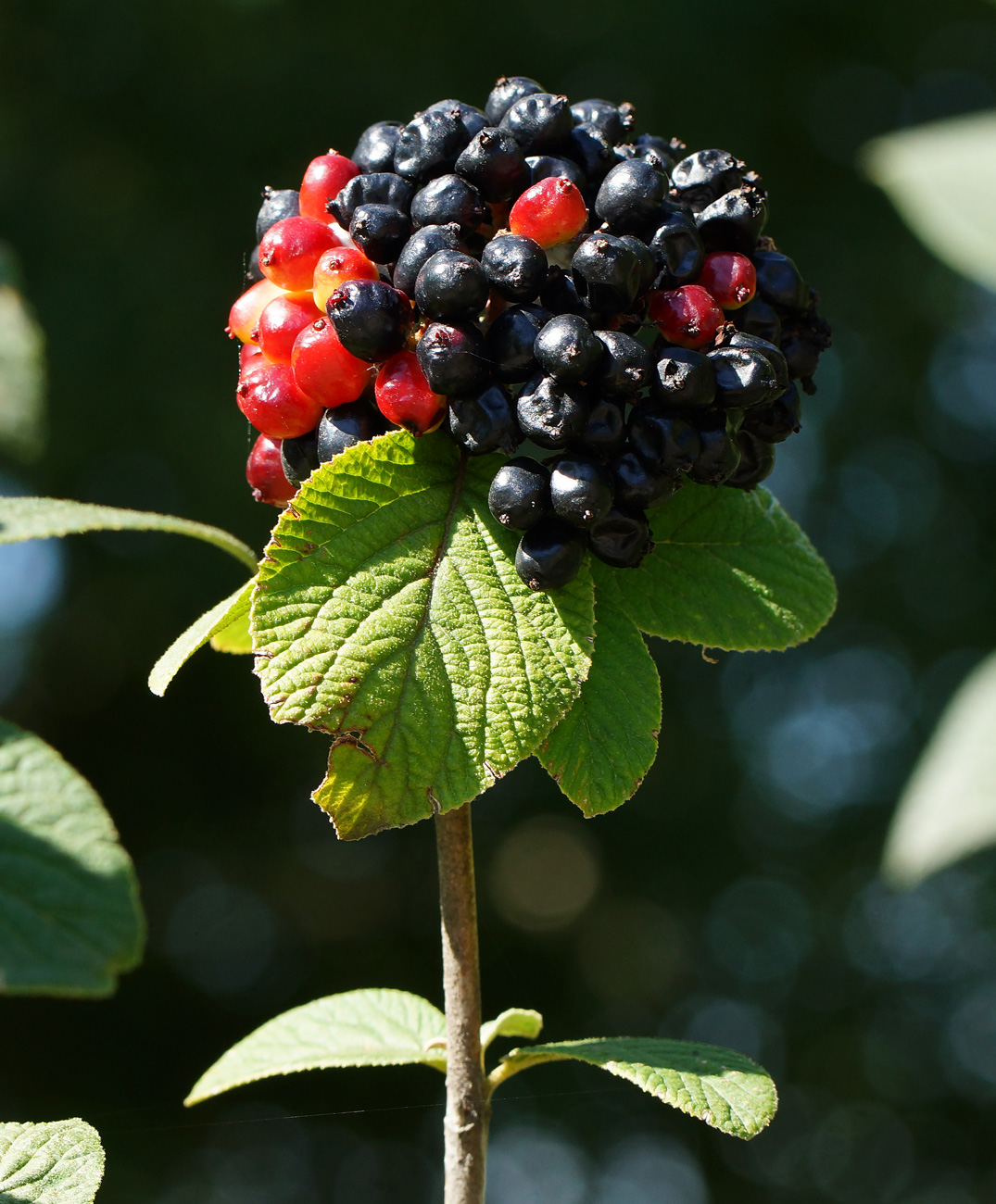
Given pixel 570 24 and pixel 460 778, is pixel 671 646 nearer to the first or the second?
pixel 570 24

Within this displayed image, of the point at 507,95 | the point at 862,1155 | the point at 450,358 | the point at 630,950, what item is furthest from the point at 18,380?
the point at 862,1155

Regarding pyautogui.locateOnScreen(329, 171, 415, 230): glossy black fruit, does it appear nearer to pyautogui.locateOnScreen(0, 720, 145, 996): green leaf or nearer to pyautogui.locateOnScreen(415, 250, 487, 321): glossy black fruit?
pyautogui.locateOnScreen(415, 250, 487, 321): glossy black fruit

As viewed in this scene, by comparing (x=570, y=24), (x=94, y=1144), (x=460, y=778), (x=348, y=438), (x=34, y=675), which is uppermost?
(x=570, y=24)

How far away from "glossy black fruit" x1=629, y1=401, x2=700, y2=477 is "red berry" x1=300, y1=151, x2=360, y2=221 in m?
0.25

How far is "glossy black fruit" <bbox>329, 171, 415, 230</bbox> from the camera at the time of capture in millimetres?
654

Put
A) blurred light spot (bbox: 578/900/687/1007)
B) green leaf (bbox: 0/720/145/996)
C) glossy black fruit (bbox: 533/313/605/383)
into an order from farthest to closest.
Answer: blurred light spot (bbox: 578/900/687/1007) < glossy black fruit (bbox: 533/313/605/383) < green leaf (bbox: 0/720/145/996)

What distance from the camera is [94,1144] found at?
24.1 inches

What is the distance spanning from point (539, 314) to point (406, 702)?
0.24 m

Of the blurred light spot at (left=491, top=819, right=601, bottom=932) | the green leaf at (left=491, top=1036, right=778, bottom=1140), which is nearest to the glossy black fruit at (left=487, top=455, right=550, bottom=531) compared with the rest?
the green leaf at (left=491, top=1036, right=778, bottom=1140)

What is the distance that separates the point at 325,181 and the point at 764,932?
4445mm

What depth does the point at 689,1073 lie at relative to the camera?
2.24ft

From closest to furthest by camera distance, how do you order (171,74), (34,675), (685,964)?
(171,74)
(34,675)
(685,964)

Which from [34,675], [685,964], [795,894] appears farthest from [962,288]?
[34,675]

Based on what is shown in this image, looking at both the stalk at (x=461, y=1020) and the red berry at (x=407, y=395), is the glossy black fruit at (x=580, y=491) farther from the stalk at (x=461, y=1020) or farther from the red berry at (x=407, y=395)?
the stalk at (x=461, y=1020)
